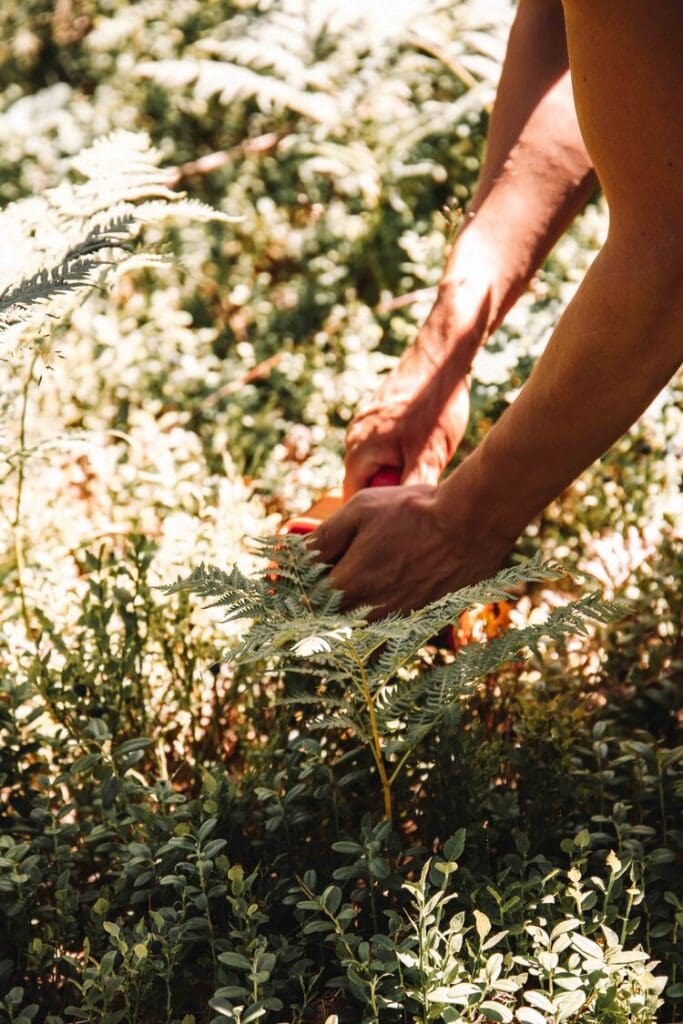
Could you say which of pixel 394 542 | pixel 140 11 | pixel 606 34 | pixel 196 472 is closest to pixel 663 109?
pixel 606 34

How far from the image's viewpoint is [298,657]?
1964 millimetres

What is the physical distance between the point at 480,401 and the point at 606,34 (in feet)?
5.53

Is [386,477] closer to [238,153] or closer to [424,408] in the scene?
[424,408]

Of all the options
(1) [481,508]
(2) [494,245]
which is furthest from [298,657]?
(2) [494,245]

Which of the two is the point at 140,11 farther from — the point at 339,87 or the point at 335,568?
the point at 335,568

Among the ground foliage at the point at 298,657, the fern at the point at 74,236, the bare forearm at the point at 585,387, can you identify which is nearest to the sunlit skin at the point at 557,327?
the bare forearm at the point at 585,387

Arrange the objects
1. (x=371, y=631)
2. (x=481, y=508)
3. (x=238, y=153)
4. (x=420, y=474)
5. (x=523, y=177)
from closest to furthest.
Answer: (x=371, y=631) < (x=481, y=508) < (x=420, y=474) < (x=523, y=177) < (x=238, y=153)

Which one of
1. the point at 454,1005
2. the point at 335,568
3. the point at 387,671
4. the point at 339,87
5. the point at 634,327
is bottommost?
the point at 454,1005

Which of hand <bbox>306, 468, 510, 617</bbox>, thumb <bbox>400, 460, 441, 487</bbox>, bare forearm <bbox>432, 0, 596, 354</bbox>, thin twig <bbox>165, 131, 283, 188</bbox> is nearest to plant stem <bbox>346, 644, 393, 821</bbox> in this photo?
hand <bbox>306, 468, 510, 617</bbox>

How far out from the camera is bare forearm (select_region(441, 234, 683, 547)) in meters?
1.62

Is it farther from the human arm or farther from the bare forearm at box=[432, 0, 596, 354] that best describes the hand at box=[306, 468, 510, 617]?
the bare forearm at box=[432, 0, 596, 354]

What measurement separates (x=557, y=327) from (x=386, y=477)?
718 mm

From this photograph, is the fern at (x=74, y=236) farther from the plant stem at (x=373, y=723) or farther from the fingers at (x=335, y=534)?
the plant stem at (x=373, y=723)

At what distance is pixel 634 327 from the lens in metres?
1.64
